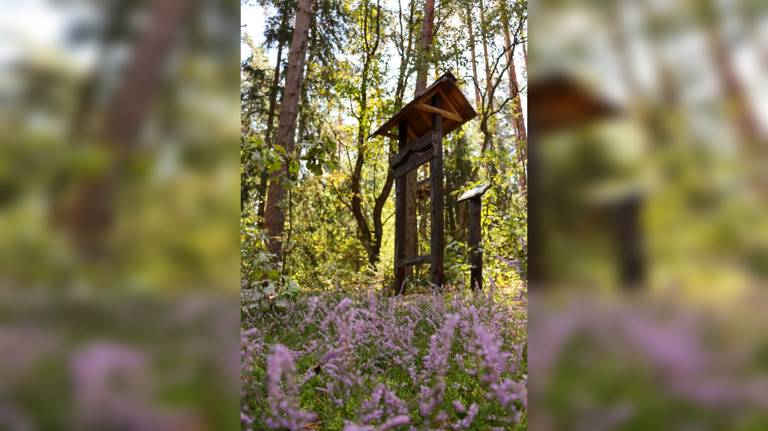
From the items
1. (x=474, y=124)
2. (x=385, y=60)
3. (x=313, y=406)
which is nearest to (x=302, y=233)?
(x=385, y=60)

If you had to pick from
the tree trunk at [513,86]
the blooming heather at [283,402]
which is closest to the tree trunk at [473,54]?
the tree trunk at [513,86]

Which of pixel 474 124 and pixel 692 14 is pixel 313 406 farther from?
pixel 474 124

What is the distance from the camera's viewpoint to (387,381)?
185cm

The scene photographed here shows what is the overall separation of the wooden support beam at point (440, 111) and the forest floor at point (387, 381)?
4187 mm

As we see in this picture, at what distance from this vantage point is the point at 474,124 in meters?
16.8

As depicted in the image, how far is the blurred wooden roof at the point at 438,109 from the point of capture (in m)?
6.53

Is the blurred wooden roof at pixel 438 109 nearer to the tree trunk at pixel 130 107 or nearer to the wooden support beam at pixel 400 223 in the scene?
the wooden support beam at pixel 400 223

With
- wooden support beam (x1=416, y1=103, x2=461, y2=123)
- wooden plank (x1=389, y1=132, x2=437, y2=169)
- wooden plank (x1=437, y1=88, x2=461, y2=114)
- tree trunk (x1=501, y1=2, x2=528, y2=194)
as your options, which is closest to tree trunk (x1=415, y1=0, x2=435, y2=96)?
tree trunk (x1=501, y1=2, x2=528, y2=194)

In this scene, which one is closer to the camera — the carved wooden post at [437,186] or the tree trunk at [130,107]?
the tree trunk at [130,107]

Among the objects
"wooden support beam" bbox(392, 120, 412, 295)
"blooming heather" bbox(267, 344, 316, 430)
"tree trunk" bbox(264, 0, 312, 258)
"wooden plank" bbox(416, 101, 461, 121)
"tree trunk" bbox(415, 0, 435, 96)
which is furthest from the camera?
"tree trunk" bbox(415, 0, 435, 96)

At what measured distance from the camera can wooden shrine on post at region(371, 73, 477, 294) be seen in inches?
256

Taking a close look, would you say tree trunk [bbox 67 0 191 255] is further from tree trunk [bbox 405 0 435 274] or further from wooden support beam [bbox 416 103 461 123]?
tree trunk [bbox 405 0 435 274]

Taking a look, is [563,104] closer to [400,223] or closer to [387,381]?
[387,381]

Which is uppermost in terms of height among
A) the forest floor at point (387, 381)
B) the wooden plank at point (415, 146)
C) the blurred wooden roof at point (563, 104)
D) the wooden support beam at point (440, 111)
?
the wooden support beam at point (440, 111)
